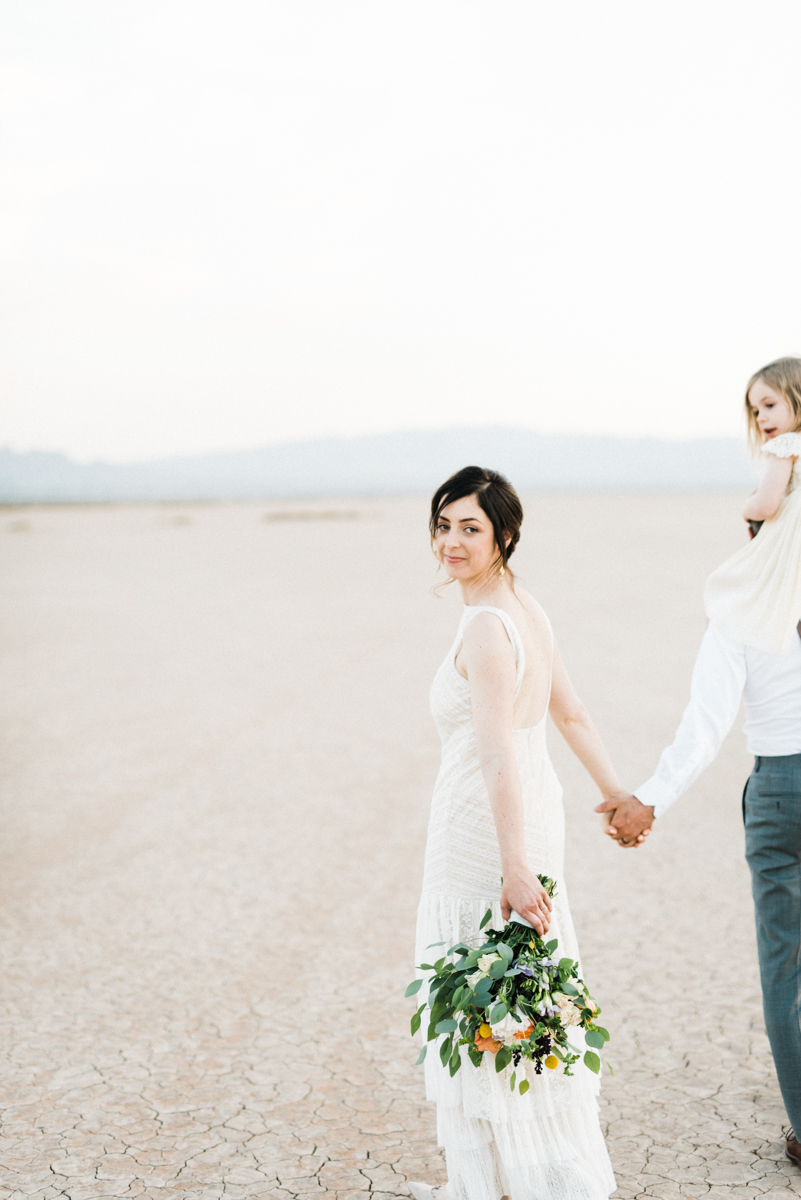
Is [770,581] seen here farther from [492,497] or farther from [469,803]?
[469,803]

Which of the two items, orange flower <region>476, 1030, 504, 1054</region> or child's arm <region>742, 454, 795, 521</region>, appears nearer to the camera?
orange flower <region>476, 1030, 504, 1054</region>

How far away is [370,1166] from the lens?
3094 millimetres

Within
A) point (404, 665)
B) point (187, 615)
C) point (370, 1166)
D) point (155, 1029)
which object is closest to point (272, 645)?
point (404, 665)

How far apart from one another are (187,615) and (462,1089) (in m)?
16.2

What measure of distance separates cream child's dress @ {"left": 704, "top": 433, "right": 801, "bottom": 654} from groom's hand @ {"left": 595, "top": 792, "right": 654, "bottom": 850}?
594mm

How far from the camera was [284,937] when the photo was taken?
4.90 meters

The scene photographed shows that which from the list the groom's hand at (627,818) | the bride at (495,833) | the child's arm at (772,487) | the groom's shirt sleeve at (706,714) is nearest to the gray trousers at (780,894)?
the groom's shirt sleeve at (706,714)

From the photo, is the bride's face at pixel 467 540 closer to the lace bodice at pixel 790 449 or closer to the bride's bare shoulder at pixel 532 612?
the bride's bare shoulder at pixel 532 612

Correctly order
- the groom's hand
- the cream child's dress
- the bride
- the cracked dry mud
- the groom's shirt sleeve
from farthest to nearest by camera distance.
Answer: the cracked dry mud < the groom's hand < the groom's shirt sleeve < the cream child's dress < the bride

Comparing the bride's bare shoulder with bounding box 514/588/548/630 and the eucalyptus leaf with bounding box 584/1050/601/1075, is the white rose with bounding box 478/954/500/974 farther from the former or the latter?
the bride's bare shoulder with bounding box 514/588/548/630

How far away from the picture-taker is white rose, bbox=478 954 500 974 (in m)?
2.35

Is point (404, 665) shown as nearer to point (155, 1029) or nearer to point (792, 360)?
point (155, 1029)

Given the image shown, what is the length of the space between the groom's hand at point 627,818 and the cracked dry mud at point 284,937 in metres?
0.98

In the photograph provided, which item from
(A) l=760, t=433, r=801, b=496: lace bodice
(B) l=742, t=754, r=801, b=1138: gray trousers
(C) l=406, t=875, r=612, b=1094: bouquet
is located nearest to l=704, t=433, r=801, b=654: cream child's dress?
(A) l=760, t=433, r=801, b=496: lace bodice
